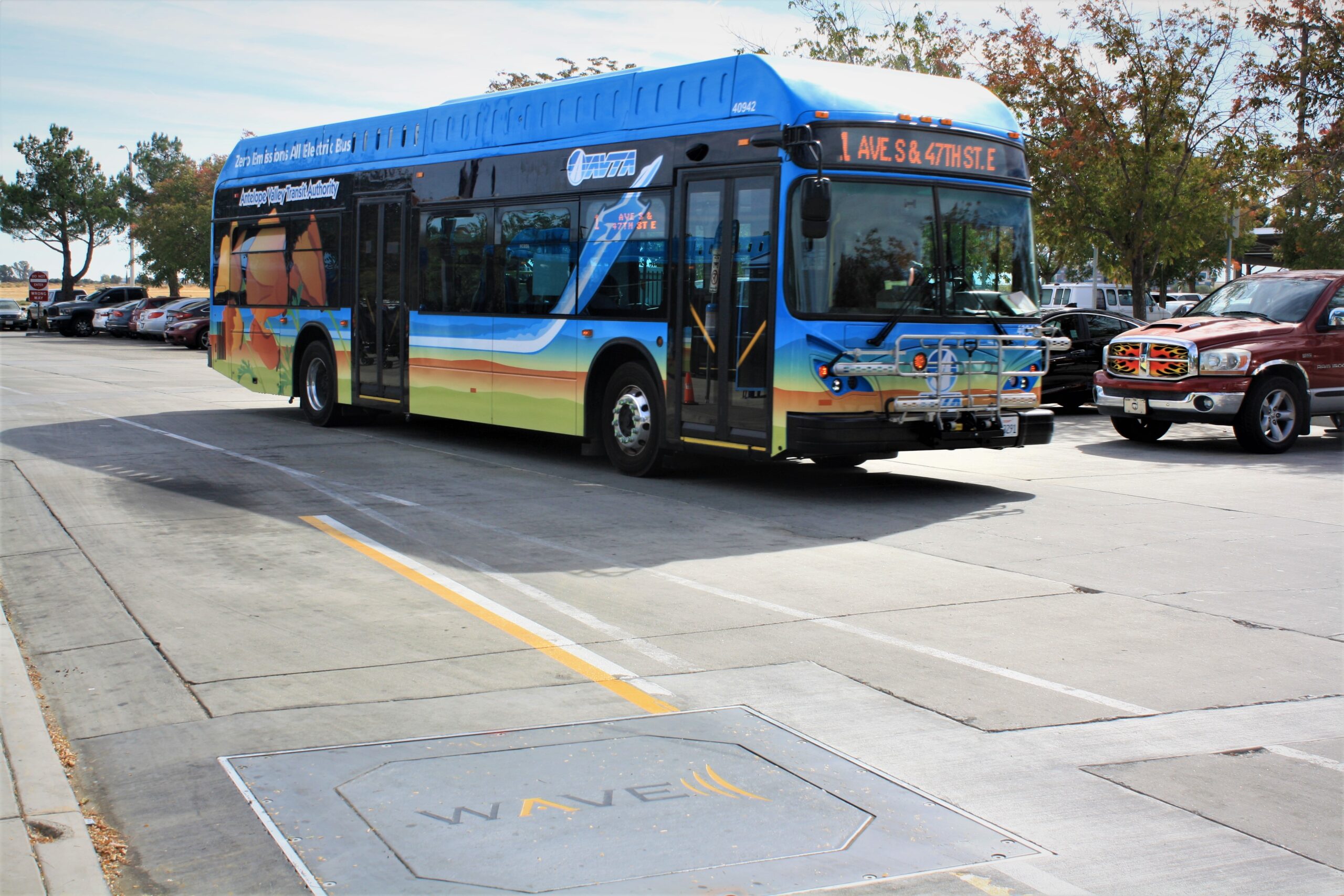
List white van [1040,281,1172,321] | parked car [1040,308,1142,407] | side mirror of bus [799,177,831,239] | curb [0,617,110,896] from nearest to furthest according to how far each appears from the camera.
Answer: curb [0,617,110,896] < side mirror of bus [799,177,831,239] < parked car [1040,308,1142,407] < white van [1040,281,1172,321]

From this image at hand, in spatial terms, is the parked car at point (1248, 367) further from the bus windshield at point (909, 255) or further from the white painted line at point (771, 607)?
the white painted line at point (771, 607)

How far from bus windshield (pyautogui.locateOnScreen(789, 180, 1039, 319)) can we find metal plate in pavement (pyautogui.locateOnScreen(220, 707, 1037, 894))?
6.24 meters

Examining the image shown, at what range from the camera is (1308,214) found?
1708 inches

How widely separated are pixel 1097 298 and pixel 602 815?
43687 millimetres

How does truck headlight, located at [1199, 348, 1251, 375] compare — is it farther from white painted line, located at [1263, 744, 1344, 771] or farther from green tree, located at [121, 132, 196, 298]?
green tree, located at [121, 132, 196, 298]

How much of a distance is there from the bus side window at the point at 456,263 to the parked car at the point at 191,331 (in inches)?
1296

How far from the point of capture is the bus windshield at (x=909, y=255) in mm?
11047

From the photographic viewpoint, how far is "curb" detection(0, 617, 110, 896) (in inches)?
156

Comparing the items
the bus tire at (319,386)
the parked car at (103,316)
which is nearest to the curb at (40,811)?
the bus tire at (319,386)

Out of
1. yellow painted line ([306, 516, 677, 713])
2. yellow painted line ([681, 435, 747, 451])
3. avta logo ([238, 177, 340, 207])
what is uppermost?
avta logo ([238, 177, 340, 207])

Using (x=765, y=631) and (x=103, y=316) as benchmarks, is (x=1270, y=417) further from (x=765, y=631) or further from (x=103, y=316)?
(x=103, y=316)

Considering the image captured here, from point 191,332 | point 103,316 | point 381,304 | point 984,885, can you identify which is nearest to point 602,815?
point 984,885

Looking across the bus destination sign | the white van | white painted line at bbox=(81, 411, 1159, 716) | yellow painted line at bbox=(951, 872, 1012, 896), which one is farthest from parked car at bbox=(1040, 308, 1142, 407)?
the white van

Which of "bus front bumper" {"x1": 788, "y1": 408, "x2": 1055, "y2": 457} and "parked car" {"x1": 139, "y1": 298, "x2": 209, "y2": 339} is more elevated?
"parked car" {"x1": 139, "y1": 298, "x2": 209, "y2": 339}
